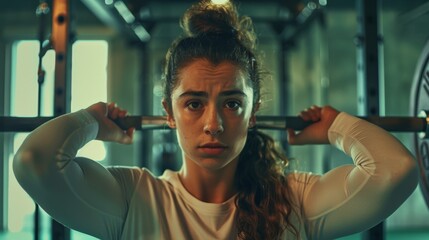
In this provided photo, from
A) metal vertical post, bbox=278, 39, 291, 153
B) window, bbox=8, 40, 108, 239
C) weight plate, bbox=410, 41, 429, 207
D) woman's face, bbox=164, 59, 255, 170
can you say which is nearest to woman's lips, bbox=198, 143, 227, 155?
woman's face, bbox=164, 59, 255, 170

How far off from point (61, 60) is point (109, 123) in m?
0.29

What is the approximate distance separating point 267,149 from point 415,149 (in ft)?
1.92

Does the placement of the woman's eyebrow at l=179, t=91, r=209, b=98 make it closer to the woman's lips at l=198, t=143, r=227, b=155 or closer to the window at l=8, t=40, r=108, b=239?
the woman's lips at l=198, t=143, r=227, b=155

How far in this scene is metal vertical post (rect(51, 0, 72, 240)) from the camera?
1.52m

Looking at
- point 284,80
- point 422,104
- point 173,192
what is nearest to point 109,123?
point 173,192

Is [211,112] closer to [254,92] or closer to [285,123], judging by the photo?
[254,92]

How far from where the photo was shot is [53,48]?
1546 mm

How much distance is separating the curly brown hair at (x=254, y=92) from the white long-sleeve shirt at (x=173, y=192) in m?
0.04

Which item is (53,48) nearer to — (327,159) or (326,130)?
(326,130)

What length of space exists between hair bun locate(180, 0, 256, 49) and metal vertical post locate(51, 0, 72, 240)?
39 cm

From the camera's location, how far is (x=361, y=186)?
128cm

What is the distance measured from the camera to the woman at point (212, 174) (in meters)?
1.22

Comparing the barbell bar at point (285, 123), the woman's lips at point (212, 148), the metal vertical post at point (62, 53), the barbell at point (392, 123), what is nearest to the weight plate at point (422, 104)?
the barbell at point (392, 123)

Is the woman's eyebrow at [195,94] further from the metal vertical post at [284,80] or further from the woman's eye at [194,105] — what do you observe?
the metal vertical post at [284,80]
